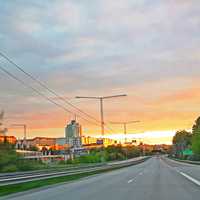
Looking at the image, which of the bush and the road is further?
the bush

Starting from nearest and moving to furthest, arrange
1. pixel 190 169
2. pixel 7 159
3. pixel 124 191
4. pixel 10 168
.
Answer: pixel 124 191, pixel 190 169, pixel 10 168, pixel 7 159

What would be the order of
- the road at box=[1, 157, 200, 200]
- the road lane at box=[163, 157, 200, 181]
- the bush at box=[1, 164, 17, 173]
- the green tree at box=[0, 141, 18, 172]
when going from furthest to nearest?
the green tree at box=[0, 141, 18, 172] < the bush at box=[1, 164, 17, 173] < the road lane at box=[163, 157, 200, 181] < the road at box=[1, 157, 200, 200]

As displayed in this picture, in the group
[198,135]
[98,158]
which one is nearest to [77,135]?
[198,135]

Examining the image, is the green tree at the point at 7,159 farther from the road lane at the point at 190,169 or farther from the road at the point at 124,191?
the road at the point at 124,191

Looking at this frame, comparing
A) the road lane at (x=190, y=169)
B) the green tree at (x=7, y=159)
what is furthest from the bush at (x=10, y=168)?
the road lane at (x=190, y=169)

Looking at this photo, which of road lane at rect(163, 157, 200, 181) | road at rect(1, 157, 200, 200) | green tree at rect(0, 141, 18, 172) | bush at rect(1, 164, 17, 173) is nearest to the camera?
road at rect(1, 157, 200, 200)

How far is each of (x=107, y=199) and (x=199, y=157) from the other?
96.8 m

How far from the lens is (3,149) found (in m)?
76.5

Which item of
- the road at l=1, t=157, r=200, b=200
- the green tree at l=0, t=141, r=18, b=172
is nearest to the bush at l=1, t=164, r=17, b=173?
the green tree at l=0, t=141, r=18, b=172

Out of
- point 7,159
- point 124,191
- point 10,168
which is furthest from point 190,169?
point 124,191

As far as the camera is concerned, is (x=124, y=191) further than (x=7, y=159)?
No

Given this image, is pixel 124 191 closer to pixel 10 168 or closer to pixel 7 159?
pixel 10 168

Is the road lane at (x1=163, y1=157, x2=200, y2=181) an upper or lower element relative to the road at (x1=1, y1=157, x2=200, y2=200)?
upper

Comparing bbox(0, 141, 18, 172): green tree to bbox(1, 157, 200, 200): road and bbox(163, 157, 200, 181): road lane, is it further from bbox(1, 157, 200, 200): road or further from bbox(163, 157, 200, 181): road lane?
bbox(1, 157, 200, 200): road
